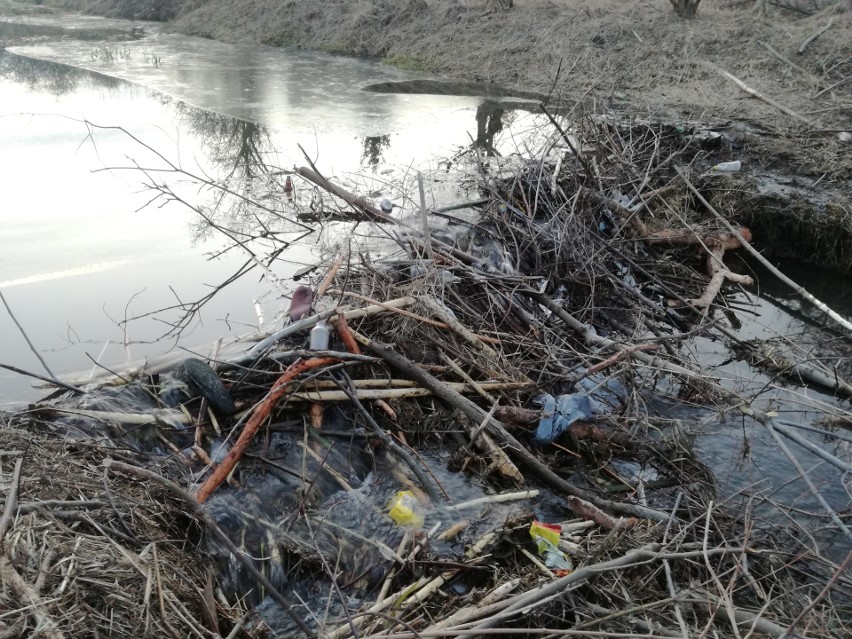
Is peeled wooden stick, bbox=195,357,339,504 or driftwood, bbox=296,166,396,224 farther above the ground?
driftwood, bbox=296,166,396,224

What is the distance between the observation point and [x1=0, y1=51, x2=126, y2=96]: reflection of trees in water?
1189 centimetres

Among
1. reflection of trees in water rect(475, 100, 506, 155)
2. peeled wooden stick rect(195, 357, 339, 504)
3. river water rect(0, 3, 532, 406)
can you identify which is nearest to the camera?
peeled wooden stick rect(195, 357, 339, 504)

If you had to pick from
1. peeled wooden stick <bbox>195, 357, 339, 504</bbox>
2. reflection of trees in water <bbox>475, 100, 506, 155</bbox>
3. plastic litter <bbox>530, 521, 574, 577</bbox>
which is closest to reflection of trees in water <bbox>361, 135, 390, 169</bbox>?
reflection of trees in water <bbox>475, 100, 506, 155</bbox>

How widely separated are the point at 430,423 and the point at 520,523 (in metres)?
0.92

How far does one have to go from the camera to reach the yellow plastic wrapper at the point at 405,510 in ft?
10.1

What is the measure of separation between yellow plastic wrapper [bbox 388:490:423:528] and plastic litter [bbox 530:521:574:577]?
0.57m

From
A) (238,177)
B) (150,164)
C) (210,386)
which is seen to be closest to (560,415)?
(210,386)

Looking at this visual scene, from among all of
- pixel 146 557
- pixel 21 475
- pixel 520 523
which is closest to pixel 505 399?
pixel 520 523

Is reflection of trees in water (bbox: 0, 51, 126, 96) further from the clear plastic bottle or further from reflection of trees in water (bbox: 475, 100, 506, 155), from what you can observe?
the clear plastic bottle

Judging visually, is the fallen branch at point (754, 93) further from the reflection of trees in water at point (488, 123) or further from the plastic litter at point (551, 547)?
the plastic litter at point (551, 547)

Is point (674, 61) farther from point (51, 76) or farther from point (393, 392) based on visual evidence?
point (51, 76)

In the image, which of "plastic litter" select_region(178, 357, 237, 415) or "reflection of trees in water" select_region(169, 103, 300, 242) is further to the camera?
"reflection of trees in water" select_region(169, 103, 300, 242)

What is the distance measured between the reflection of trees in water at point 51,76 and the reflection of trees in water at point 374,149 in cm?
619

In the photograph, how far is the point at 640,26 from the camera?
1350 cm
